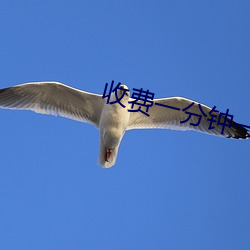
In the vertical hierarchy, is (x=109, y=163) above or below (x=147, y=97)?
below

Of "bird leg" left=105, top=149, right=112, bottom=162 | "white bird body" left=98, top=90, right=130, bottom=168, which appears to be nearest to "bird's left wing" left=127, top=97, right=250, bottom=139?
"white bird body" left=98, top=90, right=130, bottom=168

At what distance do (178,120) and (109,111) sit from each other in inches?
51.0

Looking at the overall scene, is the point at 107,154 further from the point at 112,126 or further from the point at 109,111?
the point at 109,111

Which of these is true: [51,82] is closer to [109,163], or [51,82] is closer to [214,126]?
[109,163]

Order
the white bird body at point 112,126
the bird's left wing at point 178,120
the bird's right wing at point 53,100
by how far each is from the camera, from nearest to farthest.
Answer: the white bird body at point 112,126
the bird's right wing at point 53,100
the bird's left wing at point 178,120

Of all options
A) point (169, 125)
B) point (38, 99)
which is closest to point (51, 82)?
point (38, 99)

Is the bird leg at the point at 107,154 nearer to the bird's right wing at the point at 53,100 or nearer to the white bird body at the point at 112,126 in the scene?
the white bird body at the point at 112,126

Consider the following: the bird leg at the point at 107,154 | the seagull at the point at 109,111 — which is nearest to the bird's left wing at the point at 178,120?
the seagull at the point at 109,111

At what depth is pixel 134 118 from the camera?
A: 11094 millimetres

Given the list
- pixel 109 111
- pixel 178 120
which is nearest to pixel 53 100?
pixel 109 111

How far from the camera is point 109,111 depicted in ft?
34.4

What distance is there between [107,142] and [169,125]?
1.17 metres

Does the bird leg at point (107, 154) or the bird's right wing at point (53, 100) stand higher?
the bird's right wing at point (53, 100)

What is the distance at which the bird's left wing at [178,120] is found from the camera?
11031 mm
